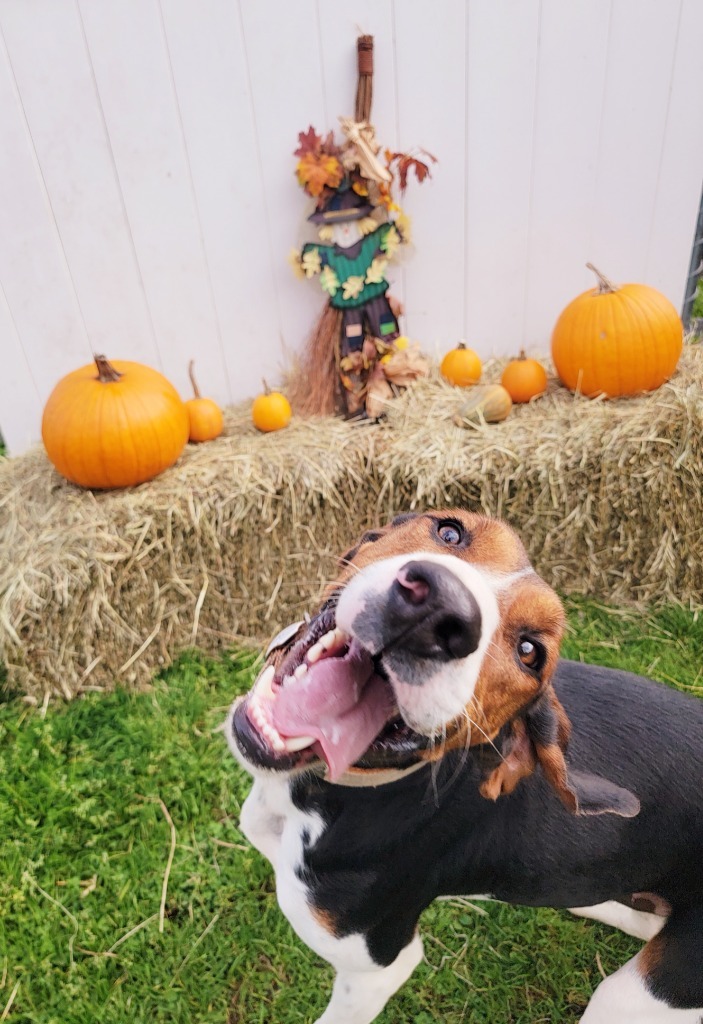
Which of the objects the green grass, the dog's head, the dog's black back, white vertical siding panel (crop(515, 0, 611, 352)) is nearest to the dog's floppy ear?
the dog's head

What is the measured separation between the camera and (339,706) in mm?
1926

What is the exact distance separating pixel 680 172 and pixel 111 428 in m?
4.48

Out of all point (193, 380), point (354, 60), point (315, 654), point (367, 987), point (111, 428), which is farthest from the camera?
point (193, 380)

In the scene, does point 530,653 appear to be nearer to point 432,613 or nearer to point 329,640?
point 432,613

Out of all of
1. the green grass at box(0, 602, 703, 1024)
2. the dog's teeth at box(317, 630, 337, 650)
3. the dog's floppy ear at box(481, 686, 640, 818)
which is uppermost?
the dog's teeth at box(317, 630, 337, 650)

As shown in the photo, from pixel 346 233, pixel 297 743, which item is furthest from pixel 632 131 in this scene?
pixel 297 743

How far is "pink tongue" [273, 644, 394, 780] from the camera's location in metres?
1.87

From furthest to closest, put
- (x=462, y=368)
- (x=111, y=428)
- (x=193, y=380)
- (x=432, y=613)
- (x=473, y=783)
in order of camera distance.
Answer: (x=462, y=368)
(x=193, y=380)
(x=111, y=428)
(x=473, y=783)
(x=432, y=613)

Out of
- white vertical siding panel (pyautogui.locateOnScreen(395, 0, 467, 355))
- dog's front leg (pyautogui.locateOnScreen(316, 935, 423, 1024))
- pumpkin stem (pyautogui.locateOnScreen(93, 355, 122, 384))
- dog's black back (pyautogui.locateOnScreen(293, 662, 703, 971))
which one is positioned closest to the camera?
dog's black back (pyautogui.locateOnScreen(293, 662, 703, 971))

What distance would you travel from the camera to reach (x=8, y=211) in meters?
4.53

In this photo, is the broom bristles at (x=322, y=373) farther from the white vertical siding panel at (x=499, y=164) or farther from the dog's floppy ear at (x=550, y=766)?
the dog's floppy ear at (x=550, y=766)

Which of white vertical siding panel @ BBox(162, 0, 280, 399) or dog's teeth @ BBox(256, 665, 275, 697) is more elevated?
white vertical siding panel @ BBox(162, 0, 280, 399)

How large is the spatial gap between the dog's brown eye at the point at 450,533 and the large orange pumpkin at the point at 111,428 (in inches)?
97.1

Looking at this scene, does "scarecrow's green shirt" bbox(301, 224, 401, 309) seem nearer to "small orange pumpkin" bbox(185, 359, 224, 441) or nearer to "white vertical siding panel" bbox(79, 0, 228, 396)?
"white vertical siding panel" bbox(79, 0, 228, 396)
